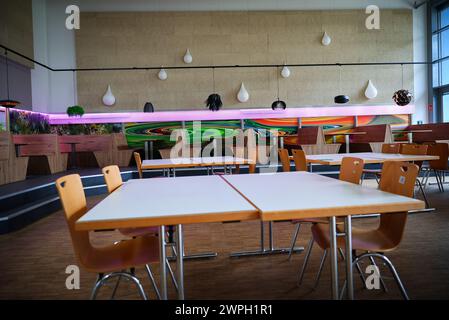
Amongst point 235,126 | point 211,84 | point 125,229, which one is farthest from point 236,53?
point 125,229

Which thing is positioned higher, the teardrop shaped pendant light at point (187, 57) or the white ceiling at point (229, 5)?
the white ceiling at point (229, 5)

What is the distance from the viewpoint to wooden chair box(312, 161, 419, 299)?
1.74 m

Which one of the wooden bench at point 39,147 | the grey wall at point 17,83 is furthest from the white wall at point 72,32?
the wooden bench at point 39,147

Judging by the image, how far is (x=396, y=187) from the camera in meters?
1.88

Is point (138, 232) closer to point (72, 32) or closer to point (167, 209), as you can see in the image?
point (167, 209)

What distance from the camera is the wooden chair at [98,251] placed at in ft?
5.01

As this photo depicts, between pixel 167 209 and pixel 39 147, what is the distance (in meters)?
6.33

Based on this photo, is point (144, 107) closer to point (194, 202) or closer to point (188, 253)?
point (188, 253)

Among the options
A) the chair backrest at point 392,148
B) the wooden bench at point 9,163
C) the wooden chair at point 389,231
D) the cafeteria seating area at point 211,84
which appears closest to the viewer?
the wooden chair at point 389,231

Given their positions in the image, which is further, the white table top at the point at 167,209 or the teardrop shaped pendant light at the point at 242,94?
the teardrop shaped pendant light at the point at 242,94

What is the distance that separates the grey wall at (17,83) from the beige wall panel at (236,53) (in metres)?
1.43

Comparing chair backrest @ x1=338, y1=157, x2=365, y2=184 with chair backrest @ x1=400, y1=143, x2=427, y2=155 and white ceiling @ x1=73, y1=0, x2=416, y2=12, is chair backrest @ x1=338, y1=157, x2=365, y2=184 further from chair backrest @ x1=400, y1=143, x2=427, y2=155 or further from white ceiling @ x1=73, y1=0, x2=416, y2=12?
white ceiling @ x1=73, y1=0, x2=416, y2=12

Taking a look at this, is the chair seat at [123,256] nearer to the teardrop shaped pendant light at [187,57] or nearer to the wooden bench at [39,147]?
the wooden bench at [39,147]
